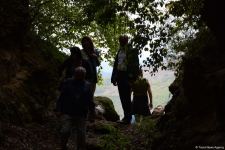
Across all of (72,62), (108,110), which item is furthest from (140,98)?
(72,62)

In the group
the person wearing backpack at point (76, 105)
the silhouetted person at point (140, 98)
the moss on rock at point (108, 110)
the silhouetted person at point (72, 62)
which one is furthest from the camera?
the moss on rock at point (108, 110)

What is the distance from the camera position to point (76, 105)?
453 inches

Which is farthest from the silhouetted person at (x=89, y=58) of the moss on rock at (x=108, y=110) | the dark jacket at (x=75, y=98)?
the moss on rock at (x=108, y=110)

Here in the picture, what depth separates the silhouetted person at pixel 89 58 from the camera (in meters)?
13.5

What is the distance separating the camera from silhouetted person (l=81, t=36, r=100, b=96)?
13.5m

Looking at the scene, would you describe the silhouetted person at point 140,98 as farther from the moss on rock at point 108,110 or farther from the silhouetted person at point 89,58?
the silhouetted person at point 89,58

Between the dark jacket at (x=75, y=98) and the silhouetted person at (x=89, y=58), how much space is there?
5.94 ft

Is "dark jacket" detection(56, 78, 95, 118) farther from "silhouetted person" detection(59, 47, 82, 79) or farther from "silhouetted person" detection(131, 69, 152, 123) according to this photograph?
"silhouetted person" detection(131, 69, 152, 123)

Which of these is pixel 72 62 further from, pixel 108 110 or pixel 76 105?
pixel 108 110

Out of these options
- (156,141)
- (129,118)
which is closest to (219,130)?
(156,141)

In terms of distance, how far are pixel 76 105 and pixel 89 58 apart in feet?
8.87

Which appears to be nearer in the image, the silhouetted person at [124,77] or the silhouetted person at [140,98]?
the silhouetted person at [124,77]

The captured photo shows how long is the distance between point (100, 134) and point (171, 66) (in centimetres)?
311

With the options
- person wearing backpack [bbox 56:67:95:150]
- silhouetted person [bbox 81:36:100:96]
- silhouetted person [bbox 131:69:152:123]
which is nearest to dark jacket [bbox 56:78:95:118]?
person wearing backpack [bbox 56:67:95:150]
